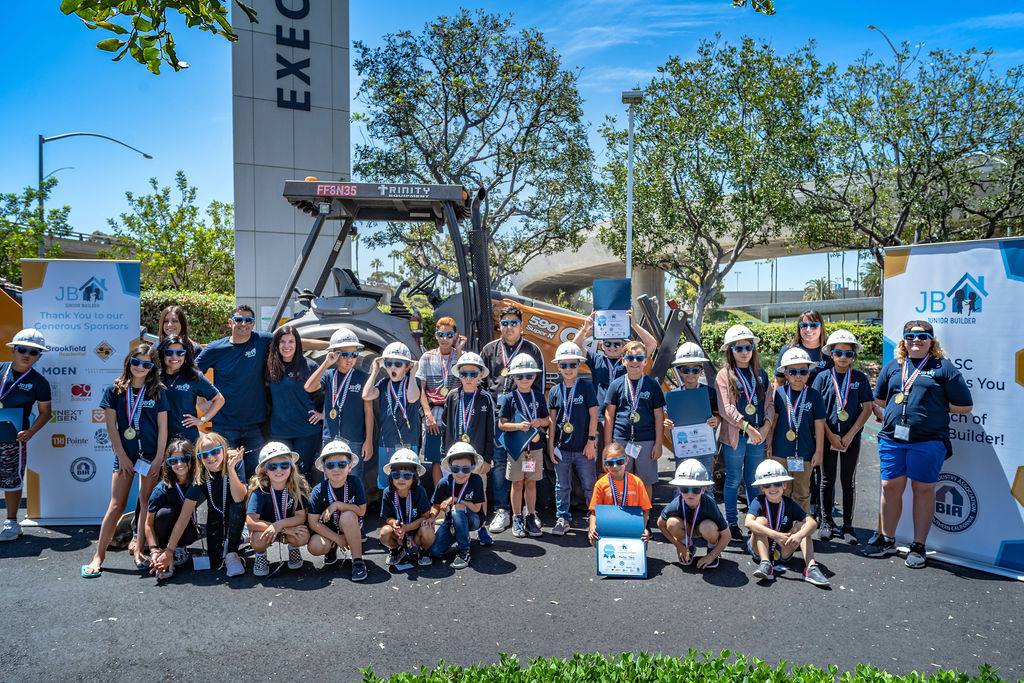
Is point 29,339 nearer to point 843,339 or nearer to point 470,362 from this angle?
point 470,362

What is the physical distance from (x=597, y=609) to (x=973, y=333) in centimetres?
374

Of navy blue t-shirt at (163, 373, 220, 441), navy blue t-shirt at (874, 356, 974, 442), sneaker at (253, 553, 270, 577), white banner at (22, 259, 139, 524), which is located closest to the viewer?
sneaker at (253, 553, 270, 577)

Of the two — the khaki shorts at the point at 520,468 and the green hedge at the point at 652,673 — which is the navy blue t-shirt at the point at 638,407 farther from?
the green hedge at the point at 652,673

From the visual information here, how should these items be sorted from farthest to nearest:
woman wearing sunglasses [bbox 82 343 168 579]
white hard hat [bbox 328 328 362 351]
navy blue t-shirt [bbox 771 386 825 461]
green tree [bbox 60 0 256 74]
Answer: white hard hat [bbox 328 328 362 351], navy blue t-shirt [bbox 771 386 825 461], woman wearing sunglasses [bbox 82 343 168 579], green tree [bbox 60 0 256 74]

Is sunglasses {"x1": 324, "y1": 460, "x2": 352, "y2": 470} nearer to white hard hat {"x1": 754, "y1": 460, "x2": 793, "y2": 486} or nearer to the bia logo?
white hard hat {"x1": 754, "y1": 460, "x2": 793, "y2": 486}

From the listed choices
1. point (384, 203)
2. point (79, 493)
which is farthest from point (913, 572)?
point (79, 493)

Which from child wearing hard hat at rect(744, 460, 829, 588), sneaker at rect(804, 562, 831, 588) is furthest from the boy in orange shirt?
sneaker at rect(804, 562, 831, 588)

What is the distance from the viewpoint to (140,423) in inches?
220

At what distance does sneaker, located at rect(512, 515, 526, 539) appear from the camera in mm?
6090

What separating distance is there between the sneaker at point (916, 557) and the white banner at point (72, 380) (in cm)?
699

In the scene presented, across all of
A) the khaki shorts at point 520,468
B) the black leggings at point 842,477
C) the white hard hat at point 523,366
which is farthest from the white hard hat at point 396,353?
the black leggings at point 842,477

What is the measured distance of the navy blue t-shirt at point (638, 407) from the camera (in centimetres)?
604

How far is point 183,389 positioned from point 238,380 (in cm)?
45

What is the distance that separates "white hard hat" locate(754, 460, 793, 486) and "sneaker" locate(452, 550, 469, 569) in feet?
7.55
